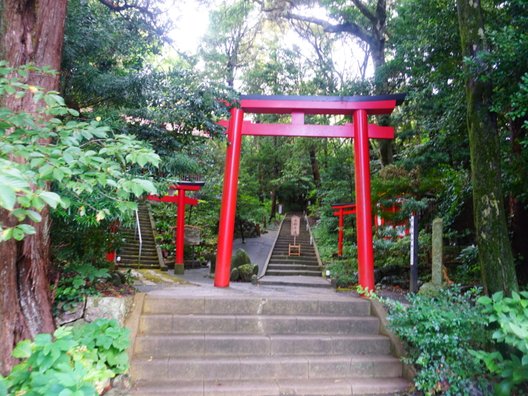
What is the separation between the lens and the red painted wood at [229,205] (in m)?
6.39

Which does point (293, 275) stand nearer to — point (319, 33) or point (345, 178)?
point (345, 178)

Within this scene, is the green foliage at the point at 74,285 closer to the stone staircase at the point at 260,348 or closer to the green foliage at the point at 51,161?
the stone staircase at the point at 260,348

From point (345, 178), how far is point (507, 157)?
10742 millimetres

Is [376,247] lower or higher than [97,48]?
lower

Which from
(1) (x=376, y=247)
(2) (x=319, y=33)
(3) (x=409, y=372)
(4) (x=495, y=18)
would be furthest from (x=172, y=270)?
(2) (x=319, y=33)

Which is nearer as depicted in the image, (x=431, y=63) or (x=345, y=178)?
(x=431, y=63)

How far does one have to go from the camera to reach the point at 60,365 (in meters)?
2.34

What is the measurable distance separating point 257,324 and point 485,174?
10.2 ft

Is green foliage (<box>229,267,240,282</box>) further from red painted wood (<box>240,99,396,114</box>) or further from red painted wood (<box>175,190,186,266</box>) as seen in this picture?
red painted wood (<box>240,99,396,114</box>)

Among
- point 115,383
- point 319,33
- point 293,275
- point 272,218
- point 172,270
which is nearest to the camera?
point 115,383

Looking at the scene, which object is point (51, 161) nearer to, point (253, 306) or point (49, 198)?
point (49, 198)

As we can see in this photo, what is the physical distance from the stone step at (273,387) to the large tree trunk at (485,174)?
1523 mm

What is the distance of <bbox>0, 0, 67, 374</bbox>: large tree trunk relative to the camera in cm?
303

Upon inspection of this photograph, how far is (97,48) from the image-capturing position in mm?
4820
